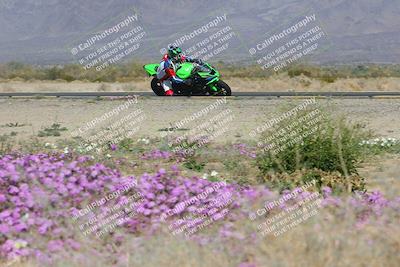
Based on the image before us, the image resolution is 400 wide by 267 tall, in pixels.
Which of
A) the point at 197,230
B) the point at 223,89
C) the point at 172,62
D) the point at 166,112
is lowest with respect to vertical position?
the point at 223,89

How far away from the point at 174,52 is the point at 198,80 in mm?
1264

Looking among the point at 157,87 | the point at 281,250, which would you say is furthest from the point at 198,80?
the point at 281,250

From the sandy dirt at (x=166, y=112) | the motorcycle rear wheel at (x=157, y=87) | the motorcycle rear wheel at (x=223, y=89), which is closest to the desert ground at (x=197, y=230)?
the sandy dirt at (x=166, y=112)

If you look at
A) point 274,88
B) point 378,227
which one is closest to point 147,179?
point 378,227

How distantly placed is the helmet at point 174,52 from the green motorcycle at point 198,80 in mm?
328

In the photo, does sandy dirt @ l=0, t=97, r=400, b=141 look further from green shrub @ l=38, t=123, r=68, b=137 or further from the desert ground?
the desert ground

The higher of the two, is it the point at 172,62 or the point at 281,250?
the point at 281,250

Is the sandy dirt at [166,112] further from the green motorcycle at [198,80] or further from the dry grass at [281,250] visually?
the dry grass at [281,250]

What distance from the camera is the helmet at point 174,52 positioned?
2180 cm

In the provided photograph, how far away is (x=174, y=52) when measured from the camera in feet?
71.6

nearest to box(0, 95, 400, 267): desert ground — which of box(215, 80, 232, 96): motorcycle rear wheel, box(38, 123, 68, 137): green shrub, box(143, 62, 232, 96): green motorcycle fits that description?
box(38, 123, 68, 137): green shrub

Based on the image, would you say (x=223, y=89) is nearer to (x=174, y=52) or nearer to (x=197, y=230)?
(x=174, y=52)

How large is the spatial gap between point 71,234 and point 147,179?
137cm

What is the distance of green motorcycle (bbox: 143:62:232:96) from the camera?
2192 centimetres
